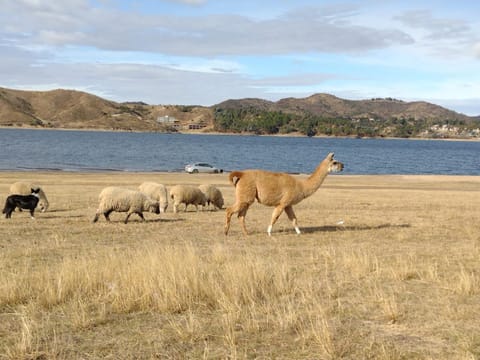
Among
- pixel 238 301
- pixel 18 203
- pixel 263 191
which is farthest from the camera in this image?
pixel 18 203

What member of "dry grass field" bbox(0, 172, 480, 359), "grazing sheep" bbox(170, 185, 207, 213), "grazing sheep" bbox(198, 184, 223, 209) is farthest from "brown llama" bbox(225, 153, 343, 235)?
"grazing sheep" bbox(198, 184, 223, 209)

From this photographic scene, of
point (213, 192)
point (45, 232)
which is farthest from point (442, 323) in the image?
point (213, 192)

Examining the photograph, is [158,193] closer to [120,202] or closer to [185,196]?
[185,196]

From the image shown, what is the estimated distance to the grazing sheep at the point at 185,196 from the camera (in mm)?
22094

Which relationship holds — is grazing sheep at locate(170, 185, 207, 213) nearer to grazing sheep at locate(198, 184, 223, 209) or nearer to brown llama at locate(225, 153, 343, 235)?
grazing sheep at locate(198, 184, 223, 209)

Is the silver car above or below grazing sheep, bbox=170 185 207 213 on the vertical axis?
below

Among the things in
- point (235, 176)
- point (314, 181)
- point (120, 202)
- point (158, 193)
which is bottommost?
point (158, 193)

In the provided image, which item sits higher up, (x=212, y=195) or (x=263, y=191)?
(x=263, y=191)

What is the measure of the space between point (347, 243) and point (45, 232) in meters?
7.77

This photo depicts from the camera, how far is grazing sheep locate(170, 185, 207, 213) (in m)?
22.1

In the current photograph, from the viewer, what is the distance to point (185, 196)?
877 inches

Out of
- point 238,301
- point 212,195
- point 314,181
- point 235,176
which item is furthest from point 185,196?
point 238,301

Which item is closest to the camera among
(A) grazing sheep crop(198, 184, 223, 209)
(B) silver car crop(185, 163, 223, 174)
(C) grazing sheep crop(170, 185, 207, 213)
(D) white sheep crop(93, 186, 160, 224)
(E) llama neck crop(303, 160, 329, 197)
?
(E) llama neck crop(303, 160, 329, 197)

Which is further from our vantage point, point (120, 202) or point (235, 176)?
point (120, 202)
